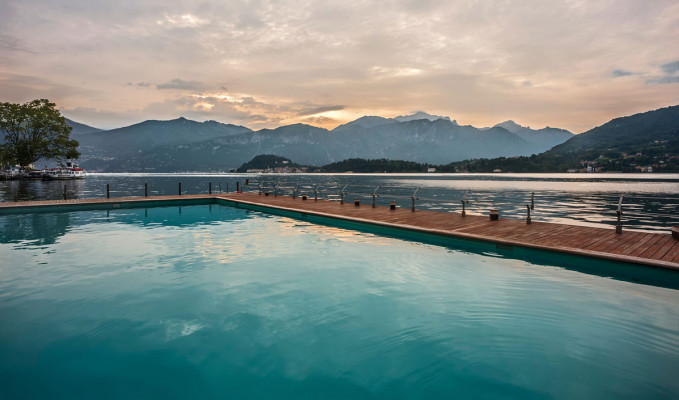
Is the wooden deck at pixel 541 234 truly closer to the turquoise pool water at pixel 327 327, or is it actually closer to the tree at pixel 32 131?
the turquoise pool water at pixel 327 327

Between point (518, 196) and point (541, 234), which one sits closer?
point (541, 234)

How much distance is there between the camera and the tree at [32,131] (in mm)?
70250

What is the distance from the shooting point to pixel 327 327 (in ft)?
21.7

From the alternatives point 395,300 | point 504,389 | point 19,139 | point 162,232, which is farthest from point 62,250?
point 19,139

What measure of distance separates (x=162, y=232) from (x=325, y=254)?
9.61 meters

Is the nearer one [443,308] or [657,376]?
[657,376]

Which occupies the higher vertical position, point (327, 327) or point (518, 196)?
point (518, 196)

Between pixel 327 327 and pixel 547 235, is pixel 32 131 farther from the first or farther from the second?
pixel 547 235

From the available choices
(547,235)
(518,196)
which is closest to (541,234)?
(547,235)

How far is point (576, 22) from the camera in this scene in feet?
101

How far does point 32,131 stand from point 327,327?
3864 inches

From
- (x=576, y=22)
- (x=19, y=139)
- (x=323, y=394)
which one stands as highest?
(x=576, y=22)

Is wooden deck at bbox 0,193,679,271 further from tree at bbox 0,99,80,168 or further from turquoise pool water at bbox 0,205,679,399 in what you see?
tree at bbox 0,99,80,168

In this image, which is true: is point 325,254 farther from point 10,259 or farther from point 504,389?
point 10,259
